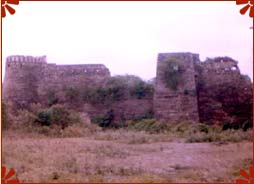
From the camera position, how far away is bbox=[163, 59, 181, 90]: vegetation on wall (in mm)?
17641

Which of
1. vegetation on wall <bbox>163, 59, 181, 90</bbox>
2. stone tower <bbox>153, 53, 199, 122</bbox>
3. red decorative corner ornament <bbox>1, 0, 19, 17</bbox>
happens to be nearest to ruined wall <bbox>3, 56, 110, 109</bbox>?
stone tower <bbox>153, 53, 199, 122</bbox>

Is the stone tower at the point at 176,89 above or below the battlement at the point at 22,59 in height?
below

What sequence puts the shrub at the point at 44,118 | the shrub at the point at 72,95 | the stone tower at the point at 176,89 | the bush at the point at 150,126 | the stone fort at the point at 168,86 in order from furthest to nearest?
1. the shrub at the point at 72,95
2. the stone fort at the point at 168,86
3. the stone tower at the point at 176,89
4. the bush at the point at 150,126
5. the shrub at the point at 44,118

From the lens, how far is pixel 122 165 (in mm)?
7484

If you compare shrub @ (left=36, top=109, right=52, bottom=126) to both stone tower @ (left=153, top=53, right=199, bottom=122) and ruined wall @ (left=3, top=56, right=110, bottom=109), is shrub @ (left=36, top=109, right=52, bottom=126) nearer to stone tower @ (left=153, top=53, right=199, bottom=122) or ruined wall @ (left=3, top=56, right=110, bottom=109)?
ruined wall @ (left=3, top=56, right=110, bottom=109)

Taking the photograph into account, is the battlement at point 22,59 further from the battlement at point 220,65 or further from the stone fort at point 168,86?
the battlement at point 220,65

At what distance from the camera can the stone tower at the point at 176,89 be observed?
1759cm

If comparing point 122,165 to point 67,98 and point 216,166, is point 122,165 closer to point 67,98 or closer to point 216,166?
point 216,166

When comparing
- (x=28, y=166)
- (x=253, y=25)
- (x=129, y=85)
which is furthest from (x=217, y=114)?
(x=253, y=25)

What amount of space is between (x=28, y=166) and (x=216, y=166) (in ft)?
10.2

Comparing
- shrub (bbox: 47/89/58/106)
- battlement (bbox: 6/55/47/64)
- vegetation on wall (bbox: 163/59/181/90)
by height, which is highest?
battlement (bbox: 6/55/47/64)

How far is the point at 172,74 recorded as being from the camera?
17719 mm

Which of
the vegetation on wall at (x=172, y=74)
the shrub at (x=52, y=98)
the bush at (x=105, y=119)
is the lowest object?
the bush at (x=105, y=119)

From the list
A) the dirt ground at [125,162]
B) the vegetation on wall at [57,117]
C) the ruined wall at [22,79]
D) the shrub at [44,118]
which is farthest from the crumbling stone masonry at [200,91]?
the dirt ground at [125,162]
